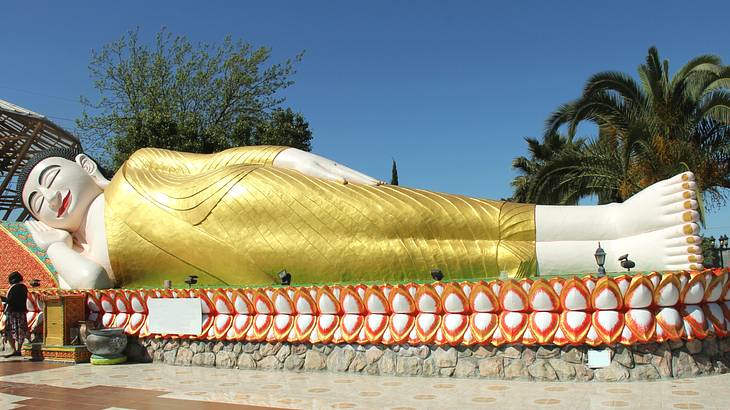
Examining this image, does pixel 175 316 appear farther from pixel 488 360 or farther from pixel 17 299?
pixel 488 360

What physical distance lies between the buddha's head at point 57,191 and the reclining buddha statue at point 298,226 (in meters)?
0.02

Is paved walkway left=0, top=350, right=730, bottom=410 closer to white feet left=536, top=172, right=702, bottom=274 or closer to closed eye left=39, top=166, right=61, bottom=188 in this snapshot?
white feet left=536, top=172, right=702, bottom=274

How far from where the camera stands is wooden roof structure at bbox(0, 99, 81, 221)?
20.9 m

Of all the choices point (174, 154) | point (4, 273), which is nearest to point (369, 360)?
point (174, 154)

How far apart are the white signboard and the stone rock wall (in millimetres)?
337

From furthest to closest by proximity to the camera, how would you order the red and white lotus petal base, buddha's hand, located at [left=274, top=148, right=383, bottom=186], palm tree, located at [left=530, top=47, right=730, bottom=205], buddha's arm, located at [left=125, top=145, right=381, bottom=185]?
palm tree, located at [left=530, top=47, right=730, bottom=205] < buddha's arm, located at [left=125, top=145, right=381, bottom=185] < buddha's hand, located at [left=274, top=148, right=383, bottom=186] < the red and white lotus petal base

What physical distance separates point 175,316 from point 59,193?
3.16m

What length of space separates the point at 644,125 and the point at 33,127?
20.6 meters

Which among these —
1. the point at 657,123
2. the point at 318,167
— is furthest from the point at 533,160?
the point at 318,167

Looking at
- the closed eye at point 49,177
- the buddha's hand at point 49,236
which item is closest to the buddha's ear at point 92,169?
the closed eye at point 49,177

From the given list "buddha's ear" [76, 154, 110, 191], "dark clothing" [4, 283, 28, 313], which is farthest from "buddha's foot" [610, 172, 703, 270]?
"dark clothing" [4, 283, 28, 313]

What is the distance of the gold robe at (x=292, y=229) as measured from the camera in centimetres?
682

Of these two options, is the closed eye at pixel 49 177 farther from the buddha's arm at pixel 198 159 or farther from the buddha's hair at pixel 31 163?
the buddha's arm at pixel 198 159

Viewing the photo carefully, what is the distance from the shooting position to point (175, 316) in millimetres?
6953
